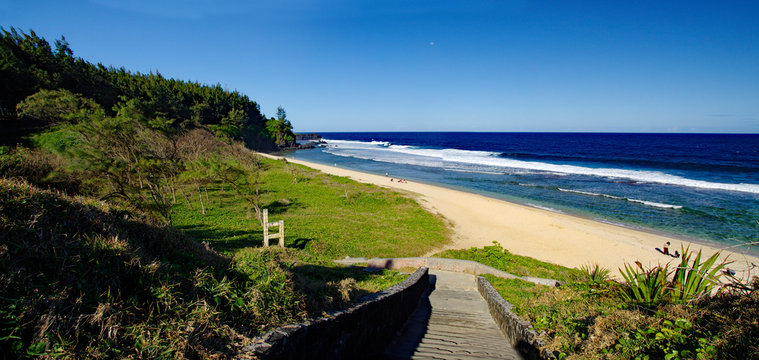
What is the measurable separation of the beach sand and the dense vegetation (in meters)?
9.38

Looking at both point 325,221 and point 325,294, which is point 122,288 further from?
point 325,221

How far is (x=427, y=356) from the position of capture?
15.5 ft

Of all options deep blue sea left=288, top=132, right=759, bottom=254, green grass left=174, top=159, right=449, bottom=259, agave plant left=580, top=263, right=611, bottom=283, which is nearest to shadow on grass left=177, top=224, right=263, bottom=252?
green grass left=174, top=159, right=449, bottom=259

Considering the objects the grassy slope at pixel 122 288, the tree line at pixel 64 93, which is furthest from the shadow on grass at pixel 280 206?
the grassy slope at pixel 122 288

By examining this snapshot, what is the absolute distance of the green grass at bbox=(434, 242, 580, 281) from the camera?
10.6m

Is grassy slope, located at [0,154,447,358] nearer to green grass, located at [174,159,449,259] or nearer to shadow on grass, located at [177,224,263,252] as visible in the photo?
green grass, located at [174,159,449,259]

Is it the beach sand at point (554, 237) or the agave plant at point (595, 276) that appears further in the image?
the beach sand at point (554, 237)

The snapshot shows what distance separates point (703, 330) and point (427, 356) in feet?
10.9

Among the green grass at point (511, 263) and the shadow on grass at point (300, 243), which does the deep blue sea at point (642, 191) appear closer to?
the green grass at point (511, 263)

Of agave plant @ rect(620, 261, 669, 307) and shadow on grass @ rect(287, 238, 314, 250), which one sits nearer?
agave plant @ rect(620, 261, 669, 307)

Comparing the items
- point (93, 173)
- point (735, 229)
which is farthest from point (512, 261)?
point (735, 229)

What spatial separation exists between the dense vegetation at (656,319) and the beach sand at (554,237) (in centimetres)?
938

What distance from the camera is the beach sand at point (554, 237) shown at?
13.9 m

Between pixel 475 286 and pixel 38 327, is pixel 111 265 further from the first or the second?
pixel 475 286
